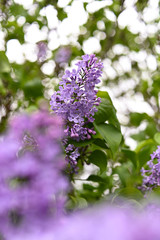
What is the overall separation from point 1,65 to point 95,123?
48 cm

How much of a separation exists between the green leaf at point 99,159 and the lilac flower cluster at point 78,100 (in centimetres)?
7

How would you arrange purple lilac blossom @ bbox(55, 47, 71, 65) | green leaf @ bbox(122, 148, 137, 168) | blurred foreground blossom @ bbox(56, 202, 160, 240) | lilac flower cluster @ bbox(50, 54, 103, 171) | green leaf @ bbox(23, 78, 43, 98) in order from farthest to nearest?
purple lilac blossom @ bbox(55, 47, 71, 65), green leaf @ bbox(23, 78, 43, 98), green leaf @ bbox(122, 148, 137, 168), lilac flower cluster @ bbox(50, 54, 103, 171), blurred foreground blossom @ bbox(56, 202, 160, 240)

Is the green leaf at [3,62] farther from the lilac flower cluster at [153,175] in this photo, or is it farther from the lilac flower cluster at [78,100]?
the lilac flower cluster at [153,175]

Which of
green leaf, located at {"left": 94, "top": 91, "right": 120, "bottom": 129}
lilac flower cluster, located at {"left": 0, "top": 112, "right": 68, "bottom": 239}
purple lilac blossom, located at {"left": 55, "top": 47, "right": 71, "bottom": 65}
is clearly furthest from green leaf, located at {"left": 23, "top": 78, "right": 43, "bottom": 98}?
lilac flower cluster, located at {"left": 0, "top": 112, "right": 68, "bottom": 239}

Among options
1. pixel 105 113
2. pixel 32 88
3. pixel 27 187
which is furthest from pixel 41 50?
pixel 27 187

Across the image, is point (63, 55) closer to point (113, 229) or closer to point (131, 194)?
point (131, 194)

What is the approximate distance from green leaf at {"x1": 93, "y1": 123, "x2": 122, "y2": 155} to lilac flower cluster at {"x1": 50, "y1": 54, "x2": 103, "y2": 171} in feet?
0.07

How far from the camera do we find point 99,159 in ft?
2.26

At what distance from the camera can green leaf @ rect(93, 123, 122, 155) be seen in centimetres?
62

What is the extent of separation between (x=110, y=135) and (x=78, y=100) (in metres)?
0.10

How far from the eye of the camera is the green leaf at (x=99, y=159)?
68 cm

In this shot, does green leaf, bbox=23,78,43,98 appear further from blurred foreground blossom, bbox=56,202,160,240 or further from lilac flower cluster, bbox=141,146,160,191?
blurred foreground blossom, bbox=56,202,160,240

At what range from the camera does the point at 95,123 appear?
25.5 inches

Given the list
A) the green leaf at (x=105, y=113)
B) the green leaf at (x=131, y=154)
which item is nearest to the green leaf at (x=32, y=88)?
the green leaf at (x=131, y=154)
